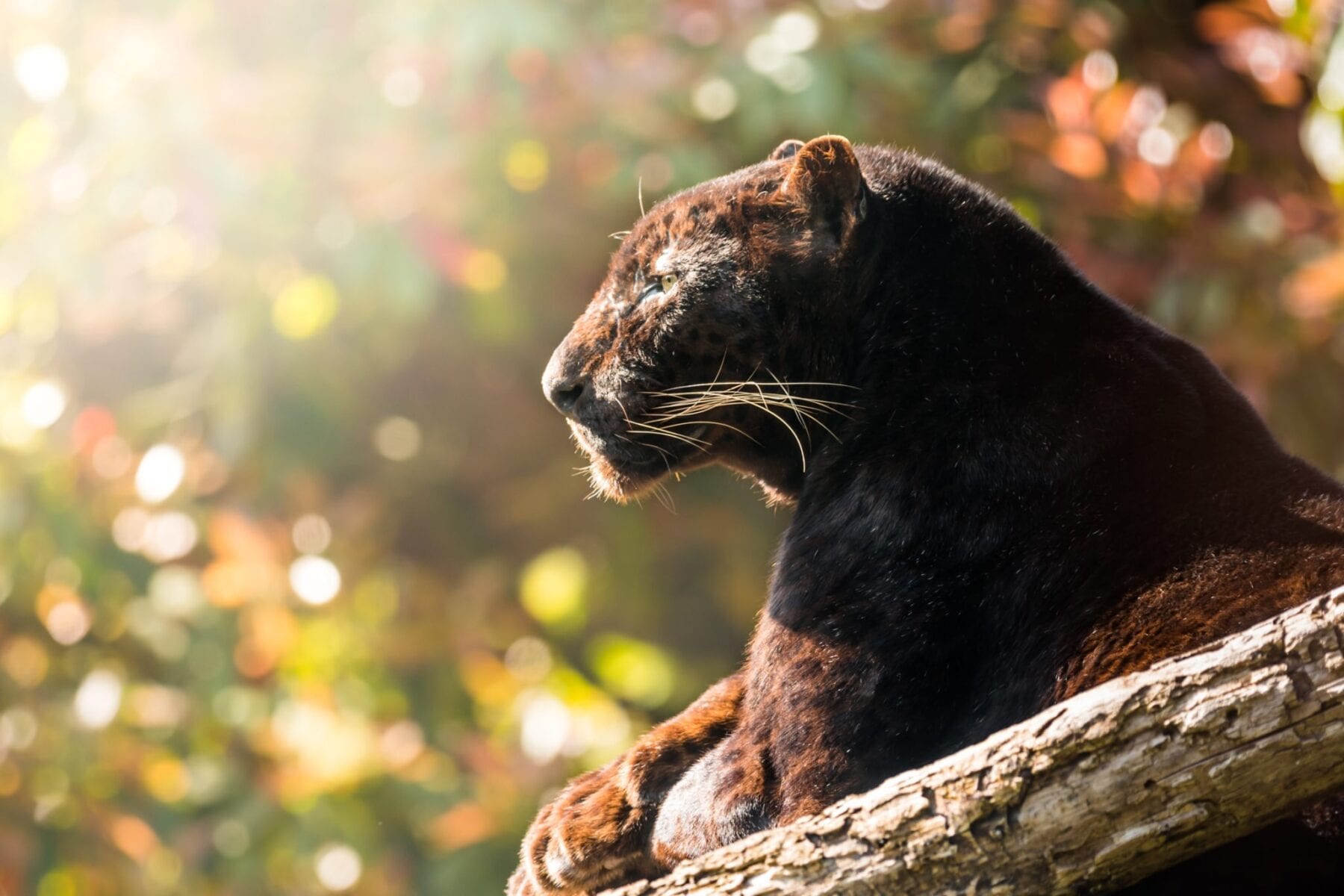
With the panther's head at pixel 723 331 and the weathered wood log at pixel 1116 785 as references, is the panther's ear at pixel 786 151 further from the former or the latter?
the weathered wood log at pixel 1116 785

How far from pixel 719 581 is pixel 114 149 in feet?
10.5

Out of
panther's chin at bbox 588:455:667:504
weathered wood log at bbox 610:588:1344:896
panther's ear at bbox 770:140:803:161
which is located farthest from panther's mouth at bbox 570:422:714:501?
weathered wood log at bbox 610:588:1344:896

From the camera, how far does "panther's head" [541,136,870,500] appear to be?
2.81 metres

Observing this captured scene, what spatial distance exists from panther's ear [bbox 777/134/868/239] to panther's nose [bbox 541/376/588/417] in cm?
60

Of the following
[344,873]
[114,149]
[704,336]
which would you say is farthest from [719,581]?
[704,336]

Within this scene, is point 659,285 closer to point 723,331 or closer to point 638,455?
point 723,331

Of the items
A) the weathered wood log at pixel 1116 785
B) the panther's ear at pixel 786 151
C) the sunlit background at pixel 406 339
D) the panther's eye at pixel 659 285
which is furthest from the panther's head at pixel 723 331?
the sunlit background at pixel 406 339

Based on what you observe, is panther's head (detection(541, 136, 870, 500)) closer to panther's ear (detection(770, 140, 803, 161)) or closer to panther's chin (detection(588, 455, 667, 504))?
panther's chin (detection(588, 455, 667, 504))

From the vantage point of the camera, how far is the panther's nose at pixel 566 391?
9.75 ft

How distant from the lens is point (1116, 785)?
185cm

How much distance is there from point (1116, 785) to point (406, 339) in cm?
489


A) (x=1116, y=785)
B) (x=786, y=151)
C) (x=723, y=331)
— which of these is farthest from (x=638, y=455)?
(x=1116, y=785)

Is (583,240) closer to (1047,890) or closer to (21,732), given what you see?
(21,732)

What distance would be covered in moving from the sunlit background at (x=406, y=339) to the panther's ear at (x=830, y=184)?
2.40m
